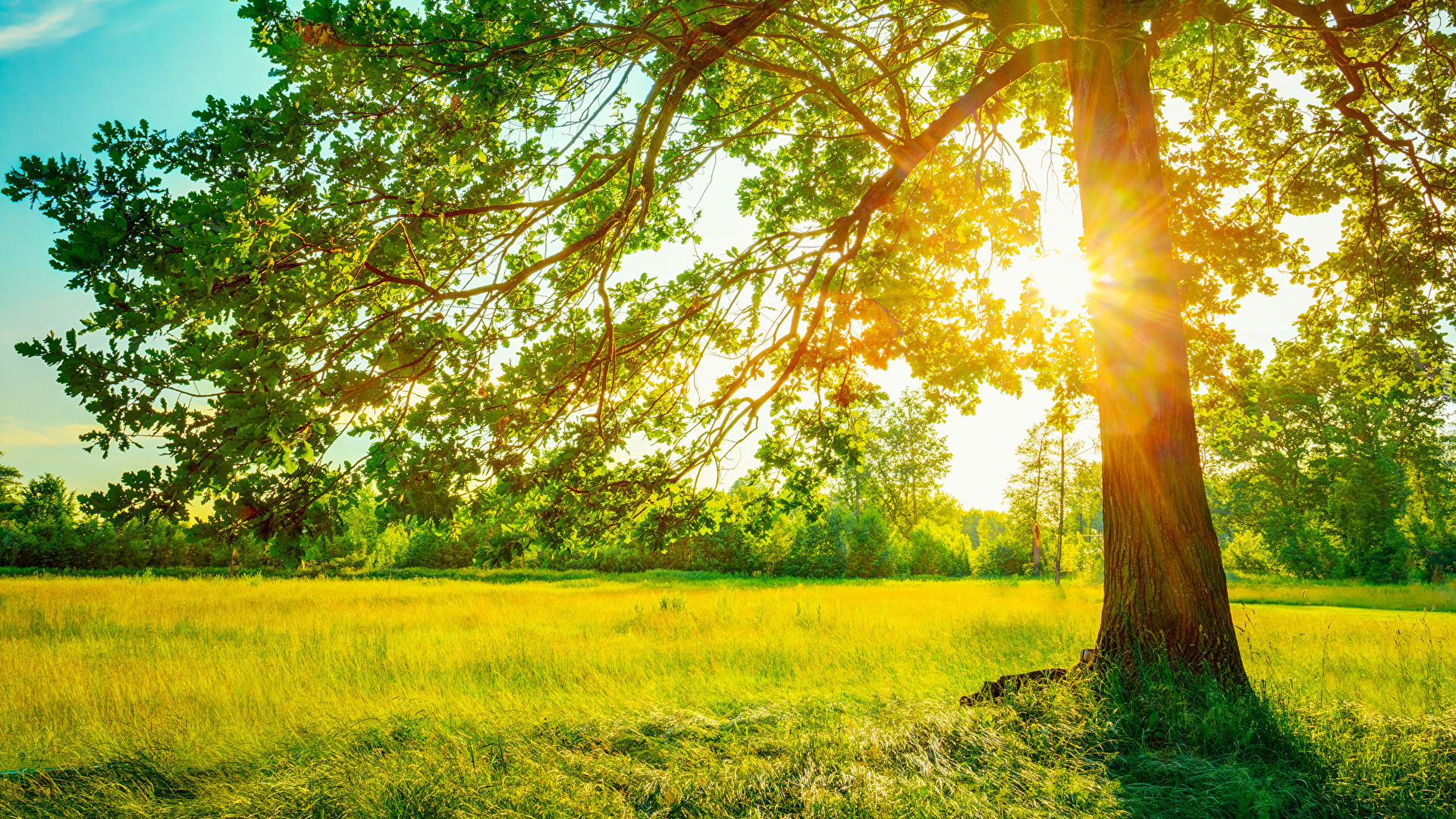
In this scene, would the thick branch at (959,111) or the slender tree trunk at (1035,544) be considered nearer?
the thick branch at (959,111)

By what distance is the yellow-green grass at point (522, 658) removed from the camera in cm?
623

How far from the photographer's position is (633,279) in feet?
24.9

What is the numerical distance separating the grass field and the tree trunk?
0.71 m

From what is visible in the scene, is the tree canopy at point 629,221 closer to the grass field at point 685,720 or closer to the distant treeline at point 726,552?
the grass field at point 685,720

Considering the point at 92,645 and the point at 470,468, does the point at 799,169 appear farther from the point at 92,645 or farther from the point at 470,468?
the point at 92,645

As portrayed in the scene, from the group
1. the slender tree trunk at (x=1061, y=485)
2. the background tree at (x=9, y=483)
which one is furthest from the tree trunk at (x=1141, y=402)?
the background tree at (x=9, y=483)

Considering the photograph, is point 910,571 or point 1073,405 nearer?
point 1073,405

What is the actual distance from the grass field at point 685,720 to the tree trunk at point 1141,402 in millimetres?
712

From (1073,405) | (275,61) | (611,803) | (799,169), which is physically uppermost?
(799,169)

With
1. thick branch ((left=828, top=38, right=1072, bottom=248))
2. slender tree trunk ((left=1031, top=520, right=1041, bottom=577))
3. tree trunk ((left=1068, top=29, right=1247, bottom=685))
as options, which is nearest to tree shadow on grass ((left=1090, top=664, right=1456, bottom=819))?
tree trunk ((left=1068, top=29, right=1247, bottom=685))

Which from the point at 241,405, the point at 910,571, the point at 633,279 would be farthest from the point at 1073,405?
the point at 910,571

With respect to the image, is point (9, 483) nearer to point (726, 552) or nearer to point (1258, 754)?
point (726, 552)

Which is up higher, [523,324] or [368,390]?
[523,324]

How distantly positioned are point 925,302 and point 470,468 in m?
6.70
